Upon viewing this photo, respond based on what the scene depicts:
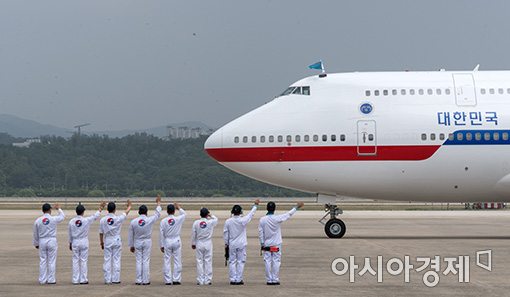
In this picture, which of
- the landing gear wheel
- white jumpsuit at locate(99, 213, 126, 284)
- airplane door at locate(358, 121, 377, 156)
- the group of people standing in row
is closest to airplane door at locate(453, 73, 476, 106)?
airplane door at locate(358, 121, 377, 156)

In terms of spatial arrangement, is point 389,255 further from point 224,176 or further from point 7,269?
point 224,176

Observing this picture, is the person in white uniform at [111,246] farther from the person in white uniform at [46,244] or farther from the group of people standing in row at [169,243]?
the person in white uniform at [46,244]

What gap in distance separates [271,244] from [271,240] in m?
0.10

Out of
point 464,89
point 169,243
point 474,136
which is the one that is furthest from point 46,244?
point 464,89

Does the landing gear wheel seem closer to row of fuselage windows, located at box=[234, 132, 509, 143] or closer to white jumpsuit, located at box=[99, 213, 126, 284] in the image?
row of fuselage windows, located at box=[234, 132, 509, 143]

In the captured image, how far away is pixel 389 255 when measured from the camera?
28.4 meters

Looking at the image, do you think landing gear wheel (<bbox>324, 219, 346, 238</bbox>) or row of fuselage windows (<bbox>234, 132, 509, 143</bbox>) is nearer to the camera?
row of fuselage windows (<bbox>234, 132, 509, 143</bbox>)

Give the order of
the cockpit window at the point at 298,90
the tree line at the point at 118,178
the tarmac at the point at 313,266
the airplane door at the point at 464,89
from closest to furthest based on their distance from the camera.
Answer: the tarmac at the point at 313,266 → the airplane door at the point at 464,89 → the cockpit window at the point at 298,90 → the tree line at the point at 118,178

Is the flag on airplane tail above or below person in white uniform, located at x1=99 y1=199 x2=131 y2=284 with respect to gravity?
above

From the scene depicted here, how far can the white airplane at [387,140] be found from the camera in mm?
35031

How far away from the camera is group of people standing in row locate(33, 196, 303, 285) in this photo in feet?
69.9

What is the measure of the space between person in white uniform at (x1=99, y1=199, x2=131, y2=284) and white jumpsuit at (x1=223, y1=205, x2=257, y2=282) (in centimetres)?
239

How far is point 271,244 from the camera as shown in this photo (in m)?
21.3

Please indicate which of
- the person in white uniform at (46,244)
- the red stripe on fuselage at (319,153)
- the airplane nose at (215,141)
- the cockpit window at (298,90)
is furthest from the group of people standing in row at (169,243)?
the cockpit window at (298,90)
